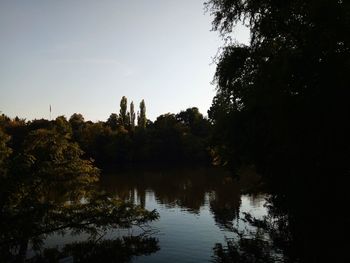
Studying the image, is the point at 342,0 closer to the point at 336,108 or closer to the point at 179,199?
the point at 336,108

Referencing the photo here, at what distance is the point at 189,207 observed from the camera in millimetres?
41594

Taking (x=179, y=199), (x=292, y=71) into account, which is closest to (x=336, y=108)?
(x=292, y=71)

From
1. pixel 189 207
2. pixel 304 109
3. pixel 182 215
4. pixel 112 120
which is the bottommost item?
pixel 182 215

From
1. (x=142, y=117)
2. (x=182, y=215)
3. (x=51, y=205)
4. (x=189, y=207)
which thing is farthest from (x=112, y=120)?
(x=51, y=205)

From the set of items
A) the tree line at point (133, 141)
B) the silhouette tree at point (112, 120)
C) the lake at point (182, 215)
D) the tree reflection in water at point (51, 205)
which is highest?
the silhouette tree at point (112, 120)

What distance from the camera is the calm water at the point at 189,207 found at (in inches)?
1038

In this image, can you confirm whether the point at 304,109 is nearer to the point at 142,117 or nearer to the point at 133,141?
the point at 133,141

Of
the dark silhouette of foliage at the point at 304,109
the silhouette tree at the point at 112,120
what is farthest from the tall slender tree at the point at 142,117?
the dark silhouette of foliage at the point at 304,109

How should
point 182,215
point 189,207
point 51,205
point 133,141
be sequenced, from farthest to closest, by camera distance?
point 133,141, point 189,207, point 182,215, point 51,205

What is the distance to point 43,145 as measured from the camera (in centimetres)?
1770

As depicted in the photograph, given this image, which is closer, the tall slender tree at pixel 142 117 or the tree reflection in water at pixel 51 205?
the tree reflection in water at pixel 51 205

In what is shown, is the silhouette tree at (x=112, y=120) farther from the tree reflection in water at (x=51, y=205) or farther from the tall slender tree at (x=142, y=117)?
the tree reflection in water at (x=51, y=205)

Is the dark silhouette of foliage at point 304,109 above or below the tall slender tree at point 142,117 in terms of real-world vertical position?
below

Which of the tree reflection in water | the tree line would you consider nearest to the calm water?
the tree reflection in water
